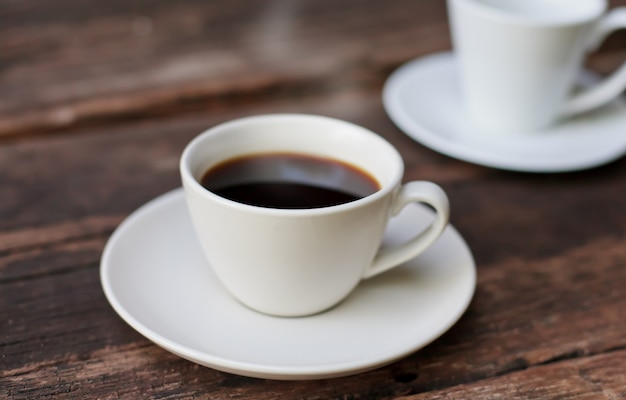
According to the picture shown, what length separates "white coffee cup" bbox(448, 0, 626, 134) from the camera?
0.85m

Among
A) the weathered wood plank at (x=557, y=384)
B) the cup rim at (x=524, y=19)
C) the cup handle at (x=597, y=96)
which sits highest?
the cup rim at (x=524, y=19)

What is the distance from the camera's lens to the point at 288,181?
0.63m

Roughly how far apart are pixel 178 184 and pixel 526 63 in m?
0.43

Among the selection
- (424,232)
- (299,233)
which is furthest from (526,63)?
(299,233)

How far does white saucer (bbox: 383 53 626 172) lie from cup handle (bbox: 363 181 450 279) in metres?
0.25

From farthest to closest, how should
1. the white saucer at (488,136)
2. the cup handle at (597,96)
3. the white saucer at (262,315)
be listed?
the cup handle at (597,96) → the white saucer at (488,136) → the white saucer at (262,315)

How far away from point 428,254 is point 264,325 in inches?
6.9

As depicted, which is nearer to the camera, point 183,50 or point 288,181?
point 288,181

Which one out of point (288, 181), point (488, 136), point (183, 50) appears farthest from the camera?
point (183, 50)

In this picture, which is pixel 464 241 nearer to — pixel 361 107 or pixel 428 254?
pixel 428 254

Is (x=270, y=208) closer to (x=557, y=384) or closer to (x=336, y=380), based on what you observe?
(x=336, y=380)

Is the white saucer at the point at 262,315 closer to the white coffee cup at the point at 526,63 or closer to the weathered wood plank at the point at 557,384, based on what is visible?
the weathered wood plank at the point at 557,384

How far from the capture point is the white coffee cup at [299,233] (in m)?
0.52

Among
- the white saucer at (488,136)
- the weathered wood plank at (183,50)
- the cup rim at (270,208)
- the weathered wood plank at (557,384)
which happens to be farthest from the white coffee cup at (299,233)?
the weathered wood plank at (183,50)
